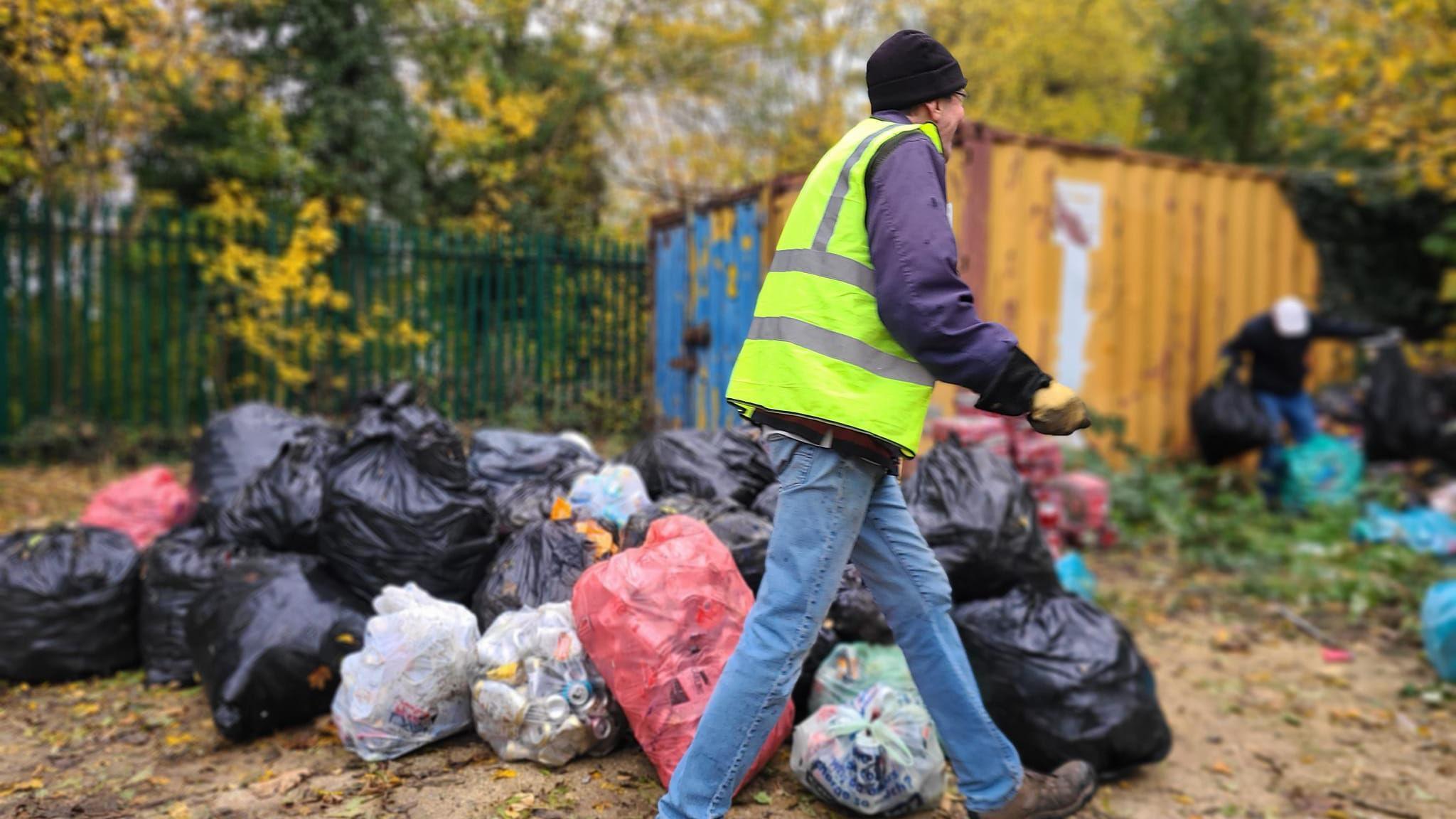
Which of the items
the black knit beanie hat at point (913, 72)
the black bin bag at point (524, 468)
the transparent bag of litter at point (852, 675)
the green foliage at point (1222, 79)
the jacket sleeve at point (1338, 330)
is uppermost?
the green foliage at point (1222, 79)

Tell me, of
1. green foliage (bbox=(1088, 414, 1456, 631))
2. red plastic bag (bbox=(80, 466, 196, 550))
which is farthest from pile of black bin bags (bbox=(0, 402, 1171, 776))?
green foliage (bbox=(1088, 414, 1456, 631))

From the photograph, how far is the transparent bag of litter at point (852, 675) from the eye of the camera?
2.62m

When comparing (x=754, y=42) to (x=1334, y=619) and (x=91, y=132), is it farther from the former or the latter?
(x=1334, y=619)

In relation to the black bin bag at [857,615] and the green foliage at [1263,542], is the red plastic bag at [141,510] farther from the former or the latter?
the green foliage at [1263,542]

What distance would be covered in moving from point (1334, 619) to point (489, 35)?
8680mm

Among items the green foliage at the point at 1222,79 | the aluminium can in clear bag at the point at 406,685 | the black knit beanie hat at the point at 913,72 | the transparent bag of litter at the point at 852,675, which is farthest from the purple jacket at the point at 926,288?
the green foliage at the point at 1222,79

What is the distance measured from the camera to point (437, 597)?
2.92 meters

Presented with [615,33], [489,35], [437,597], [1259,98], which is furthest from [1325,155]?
[437,597]

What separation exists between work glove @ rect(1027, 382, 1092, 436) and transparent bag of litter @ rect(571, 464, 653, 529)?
1.59 metres

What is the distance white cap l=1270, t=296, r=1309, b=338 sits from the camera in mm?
5988

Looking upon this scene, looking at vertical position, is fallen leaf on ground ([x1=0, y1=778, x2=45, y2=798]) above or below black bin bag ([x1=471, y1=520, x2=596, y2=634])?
below

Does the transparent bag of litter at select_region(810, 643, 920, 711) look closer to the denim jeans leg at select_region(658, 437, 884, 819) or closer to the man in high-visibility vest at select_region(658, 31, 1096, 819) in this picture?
the man in high-visibility vest at select_region(658, 31, 1096, 819)

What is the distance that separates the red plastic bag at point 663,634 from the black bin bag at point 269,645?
0.84 m

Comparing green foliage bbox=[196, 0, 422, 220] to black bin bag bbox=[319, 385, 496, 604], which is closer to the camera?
black bin bag bbox=[319, 385, 496, 604]
